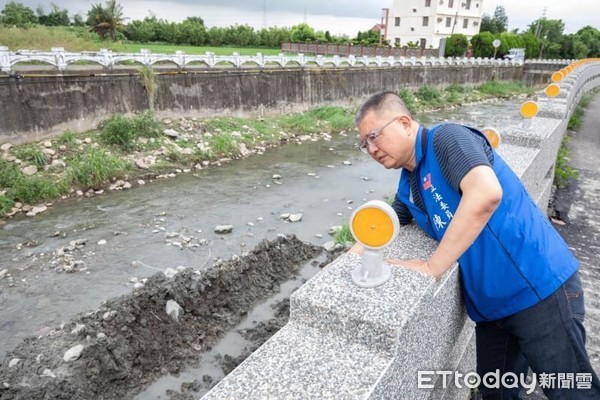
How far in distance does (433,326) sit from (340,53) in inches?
1330

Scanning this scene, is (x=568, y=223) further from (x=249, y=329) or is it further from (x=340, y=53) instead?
(x=340, y=53)

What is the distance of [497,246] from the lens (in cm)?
182

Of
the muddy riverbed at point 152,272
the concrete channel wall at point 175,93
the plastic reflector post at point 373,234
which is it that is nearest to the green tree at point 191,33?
the concrete channel wall at point 175,93

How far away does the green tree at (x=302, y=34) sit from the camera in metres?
42.0

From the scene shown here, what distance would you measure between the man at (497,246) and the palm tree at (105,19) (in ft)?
100

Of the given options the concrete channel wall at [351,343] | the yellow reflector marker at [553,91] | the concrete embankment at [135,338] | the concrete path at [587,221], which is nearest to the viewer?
the concrete channel wall at [351,343]

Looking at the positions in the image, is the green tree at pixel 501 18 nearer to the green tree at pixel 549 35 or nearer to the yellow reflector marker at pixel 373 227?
the green tree at pixel 549 35

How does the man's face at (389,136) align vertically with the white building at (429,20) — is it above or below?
below

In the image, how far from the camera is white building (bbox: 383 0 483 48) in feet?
146

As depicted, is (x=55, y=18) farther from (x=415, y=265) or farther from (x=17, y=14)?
(x=415, y=265)

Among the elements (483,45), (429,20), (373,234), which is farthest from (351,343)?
(429,20)

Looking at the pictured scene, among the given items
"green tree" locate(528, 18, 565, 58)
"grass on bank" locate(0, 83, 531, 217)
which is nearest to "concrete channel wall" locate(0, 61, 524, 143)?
"grass on bank" locate(0, 83, 531, 217)

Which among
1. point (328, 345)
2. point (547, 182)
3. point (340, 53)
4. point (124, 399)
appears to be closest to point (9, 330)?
point (124, 399)

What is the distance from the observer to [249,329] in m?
4.84
